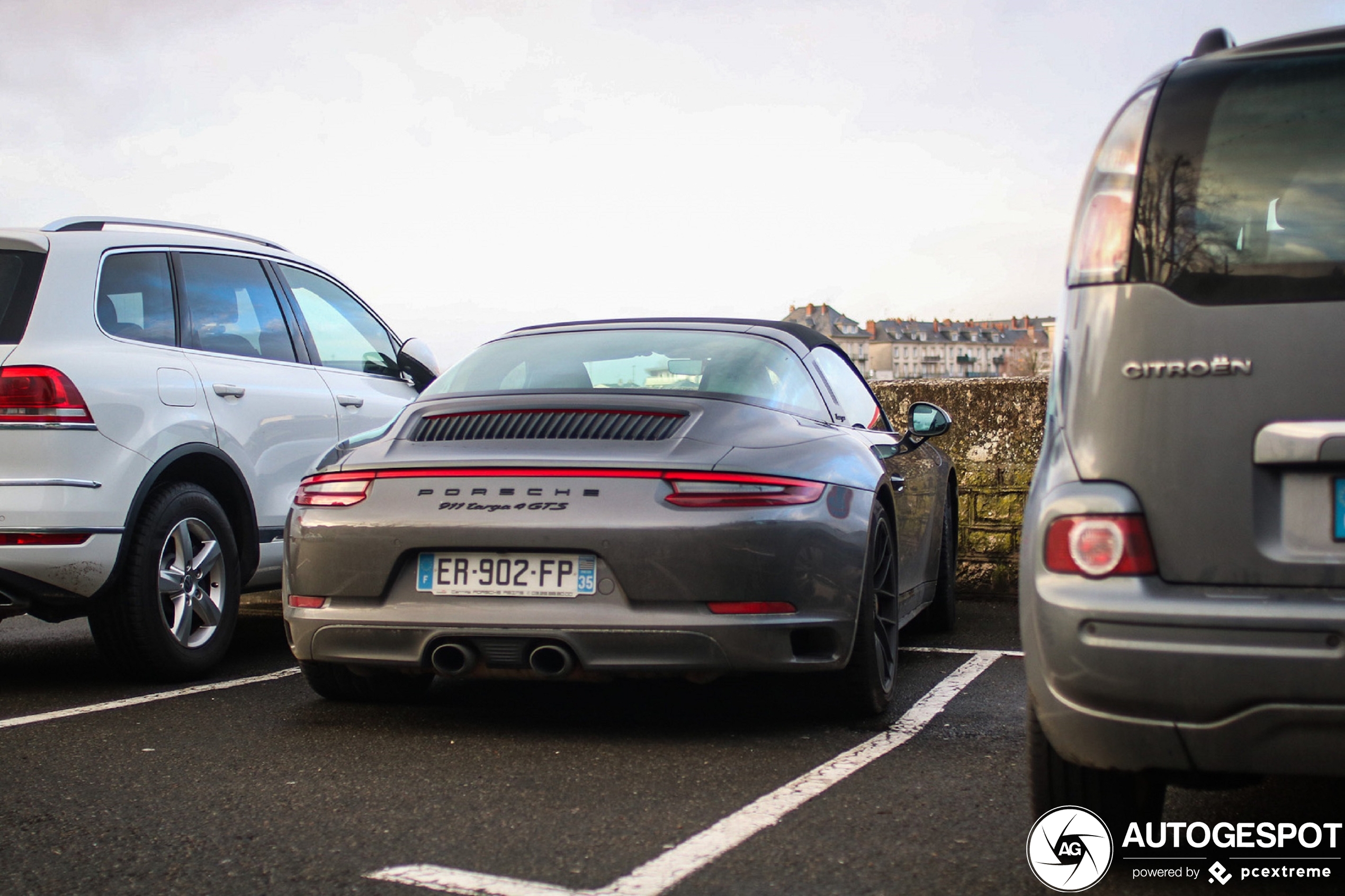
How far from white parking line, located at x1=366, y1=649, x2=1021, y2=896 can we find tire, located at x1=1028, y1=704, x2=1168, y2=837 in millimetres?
658

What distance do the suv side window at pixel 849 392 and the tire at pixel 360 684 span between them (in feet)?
5.95

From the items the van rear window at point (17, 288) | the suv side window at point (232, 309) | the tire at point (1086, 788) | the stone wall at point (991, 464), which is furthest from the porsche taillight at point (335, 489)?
the stone wall at point (991, 464)

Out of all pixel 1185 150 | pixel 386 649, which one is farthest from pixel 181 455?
pixel 1185 150

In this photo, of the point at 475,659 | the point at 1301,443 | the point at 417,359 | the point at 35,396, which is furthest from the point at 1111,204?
the point at 417,359

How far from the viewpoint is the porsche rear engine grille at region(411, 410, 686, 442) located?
13.3ft

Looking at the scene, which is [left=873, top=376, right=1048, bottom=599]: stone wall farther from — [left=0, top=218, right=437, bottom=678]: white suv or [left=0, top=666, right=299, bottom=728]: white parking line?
[left=0, top=666, right=299, bottom=728]: white parking line

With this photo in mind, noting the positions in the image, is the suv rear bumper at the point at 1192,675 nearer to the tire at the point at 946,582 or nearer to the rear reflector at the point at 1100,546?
the rear reflector at the point at 1100,546

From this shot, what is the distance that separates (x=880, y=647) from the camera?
14.8 feet

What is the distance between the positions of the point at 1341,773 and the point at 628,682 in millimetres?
3124

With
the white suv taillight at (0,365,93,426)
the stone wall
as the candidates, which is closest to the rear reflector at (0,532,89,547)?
the white suv taillight at (0,365,93,426)

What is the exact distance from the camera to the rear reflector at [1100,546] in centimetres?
251

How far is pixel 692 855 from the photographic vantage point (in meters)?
2.94

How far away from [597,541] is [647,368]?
40.5 inches

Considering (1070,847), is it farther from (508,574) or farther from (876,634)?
(508,574)
